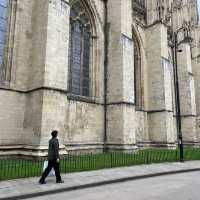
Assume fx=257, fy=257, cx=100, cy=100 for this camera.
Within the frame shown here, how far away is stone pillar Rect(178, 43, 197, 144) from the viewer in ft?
80.9

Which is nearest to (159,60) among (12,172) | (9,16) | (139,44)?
(139,44)

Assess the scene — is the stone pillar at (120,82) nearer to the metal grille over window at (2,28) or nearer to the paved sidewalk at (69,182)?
the paved sidewalk at (69,182)

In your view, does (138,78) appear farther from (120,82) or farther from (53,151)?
(53,151)

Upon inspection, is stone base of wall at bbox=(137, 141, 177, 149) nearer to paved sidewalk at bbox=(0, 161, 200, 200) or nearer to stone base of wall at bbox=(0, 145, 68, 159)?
stone base of wall at bbox=(0, 145, 68, 159)

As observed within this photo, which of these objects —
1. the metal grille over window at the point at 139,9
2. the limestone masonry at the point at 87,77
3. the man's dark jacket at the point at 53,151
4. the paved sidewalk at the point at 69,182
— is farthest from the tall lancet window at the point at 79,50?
the man's dark jacket at the point at 53,151

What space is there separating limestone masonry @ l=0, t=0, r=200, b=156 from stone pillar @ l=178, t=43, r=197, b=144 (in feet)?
0.31

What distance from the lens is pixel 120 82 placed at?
16.0 m

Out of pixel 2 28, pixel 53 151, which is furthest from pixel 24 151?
pixel 2 28

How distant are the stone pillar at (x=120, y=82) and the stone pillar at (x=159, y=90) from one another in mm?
4692

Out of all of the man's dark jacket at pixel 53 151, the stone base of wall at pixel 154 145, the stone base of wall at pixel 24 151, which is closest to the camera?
the man's dark jacket at pixel 53 151

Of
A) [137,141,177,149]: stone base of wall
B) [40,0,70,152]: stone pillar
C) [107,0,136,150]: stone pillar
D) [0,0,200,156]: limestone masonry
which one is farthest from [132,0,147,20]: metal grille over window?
[137,141,177,149]: stone base of wall

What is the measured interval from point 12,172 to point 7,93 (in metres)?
4.67

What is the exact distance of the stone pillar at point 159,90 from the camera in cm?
1992

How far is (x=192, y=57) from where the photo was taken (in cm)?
2902
